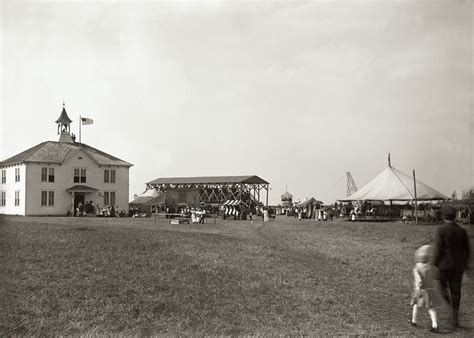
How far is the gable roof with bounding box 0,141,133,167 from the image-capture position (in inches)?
1857

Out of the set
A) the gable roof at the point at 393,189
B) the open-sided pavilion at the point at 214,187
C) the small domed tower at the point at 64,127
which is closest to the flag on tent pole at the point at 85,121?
the small domed tower at the point at 64,127

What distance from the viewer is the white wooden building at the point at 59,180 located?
4638 centimetres

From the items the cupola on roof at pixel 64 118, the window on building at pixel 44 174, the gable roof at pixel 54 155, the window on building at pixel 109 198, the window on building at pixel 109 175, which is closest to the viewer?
the window on building at pixel 44 174

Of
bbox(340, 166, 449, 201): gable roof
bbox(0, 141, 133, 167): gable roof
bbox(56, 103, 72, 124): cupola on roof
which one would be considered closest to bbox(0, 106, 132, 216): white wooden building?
bbox(0, 141, 133, 167): gable roof

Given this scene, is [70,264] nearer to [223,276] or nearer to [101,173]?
[223,276]

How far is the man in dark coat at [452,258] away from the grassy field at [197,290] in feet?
2.19

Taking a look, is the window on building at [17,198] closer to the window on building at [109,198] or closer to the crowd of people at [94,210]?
the crowd of people at [94,210]

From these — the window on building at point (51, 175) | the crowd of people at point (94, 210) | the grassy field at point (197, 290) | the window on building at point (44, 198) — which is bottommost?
the grassy field at point (197, 290)

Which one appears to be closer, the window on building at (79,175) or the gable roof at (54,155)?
the gable roof at (54,155)

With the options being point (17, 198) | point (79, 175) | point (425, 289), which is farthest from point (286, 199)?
point (425, 289)

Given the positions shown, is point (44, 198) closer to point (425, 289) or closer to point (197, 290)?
point (197, 290)

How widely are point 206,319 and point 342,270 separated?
6.11 metres

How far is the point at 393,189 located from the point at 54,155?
2951 centimetres

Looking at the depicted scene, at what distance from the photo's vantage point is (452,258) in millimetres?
8578
